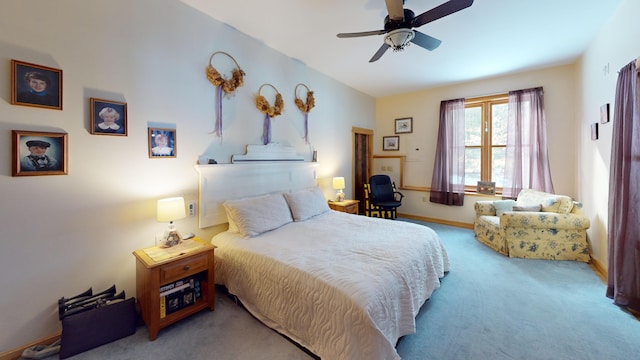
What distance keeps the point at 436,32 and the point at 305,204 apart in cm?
255

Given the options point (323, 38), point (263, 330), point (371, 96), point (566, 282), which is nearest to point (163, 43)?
point (323, 38)

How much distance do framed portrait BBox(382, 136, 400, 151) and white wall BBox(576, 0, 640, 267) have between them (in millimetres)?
2834

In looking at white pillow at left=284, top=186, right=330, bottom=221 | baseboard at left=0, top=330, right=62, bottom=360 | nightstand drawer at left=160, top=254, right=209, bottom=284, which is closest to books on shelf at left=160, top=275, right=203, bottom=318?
nightstand drawer at left=160, top=254, right=209, bottom=284

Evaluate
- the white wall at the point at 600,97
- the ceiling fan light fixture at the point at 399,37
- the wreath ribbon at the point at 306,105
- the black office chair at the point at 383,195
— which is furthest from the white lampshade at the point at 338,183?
the white wall at the point at 600,97

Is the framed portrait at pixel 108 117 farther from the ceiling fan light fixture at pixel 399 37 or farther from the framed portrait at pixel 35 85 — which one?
the ceiling fan light fixture at pixel 399 37

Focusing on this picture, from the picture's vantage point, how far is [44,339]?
1.78 metres

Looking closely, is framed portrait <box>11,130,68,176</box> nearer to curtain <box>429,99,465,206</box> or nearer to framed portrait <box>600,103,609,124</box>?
framed portrait <box>600,103,609,124</box>

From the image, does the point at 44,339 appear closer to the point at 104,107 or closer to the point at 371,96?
the point at 104,107

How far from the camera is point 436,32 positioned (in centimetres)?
288

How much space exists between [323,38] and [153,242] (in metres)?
2.89

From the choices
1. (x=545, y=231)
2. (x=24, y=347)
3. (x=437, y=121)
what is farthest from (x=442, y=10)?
(x=24, y=347)

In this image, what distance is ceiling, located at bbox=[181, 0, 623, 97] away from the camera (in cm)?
243

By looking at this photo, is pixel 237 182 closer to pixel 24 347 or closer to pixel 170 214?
pixel 170 214

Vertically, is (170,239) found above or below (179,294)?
above
